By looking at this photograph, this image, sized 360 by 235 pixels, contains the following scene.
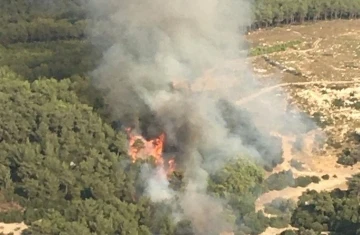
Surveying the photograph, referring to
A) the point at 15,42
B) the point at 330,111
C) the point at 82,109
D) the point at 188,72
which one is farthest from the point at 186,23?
the point at 15,42

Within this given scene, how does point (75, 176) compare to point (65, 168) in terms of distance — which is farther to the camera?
point (65, 168)

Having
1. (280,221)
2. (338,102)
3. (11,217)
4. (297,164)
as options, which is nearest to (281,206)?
(280,221)

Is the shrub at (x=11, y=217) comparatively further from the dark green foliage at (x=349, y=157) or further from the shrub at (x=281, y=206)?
the dark green foliage at (x=349, y=157)

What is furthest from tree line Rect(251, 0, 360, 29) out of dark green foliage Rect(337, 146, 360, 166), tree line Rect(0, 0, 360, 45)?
dark green foliage Rect(337, 146, 360, 166)

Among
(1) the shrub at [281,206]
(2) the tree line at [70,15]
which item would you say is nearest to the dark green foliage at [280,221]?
(1) the shrub at [281,206]

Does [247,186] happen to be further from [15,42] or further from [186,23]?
[15,42]

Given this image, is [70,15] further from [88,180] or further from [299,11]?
[88,180]

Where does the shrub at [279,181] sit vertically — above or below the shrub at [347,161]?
below

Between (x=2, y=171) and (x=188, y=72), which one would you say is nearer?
(x=2, y=171)
